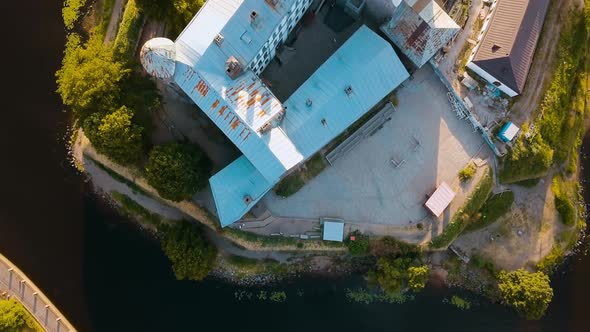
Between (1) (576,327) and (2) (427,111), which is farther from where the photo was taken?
(1) (576,327)

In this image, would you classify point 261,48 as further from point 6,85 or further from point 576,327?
point 576,327

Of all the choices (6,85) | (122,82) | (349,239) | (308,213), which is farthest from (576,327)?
(6,85)

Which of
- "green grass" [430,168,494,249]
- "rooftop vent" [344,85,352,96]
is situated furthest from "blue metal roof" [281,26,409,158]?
"green grass" [430,168,494,249]

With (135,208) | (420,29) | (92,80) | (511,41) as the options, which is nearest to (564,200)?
(511,41)

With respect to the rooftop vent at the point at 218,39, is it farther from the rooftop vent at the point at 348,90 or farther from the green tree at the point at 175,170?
the rooftop vent at the point at 348,90

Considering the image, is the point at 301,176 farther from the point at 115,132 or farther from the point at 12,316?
the point at 12,316

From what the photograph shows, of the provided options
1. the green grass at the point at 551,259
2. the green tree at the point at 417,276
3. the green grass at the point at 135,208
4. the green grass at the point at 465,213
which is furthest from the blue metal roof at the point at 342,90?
the green grass at the point at 551,259

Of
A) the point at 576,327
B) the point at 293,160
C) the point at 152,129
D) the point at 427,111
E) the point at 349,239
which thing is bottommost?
the point at 576,327
